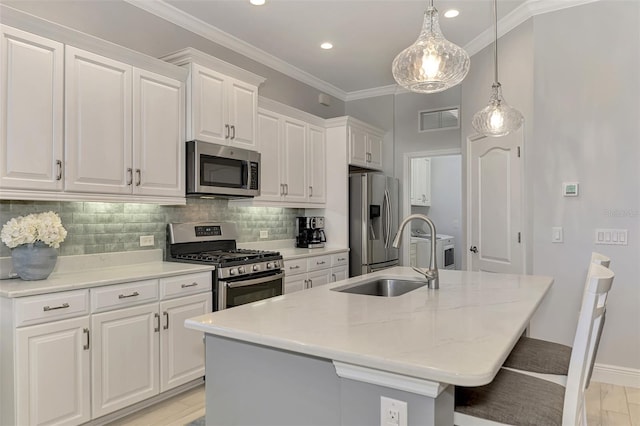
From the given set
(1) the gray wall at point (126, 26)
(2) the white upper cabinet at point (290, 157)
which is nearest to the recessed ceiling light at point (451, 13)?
(2) the white upper cabinet at point (290, 157)

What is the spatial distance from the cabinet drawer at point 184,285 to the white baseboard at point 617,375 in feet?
9.59

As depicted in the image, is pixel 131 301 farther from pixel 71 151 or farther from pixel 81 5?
pixel 81 5

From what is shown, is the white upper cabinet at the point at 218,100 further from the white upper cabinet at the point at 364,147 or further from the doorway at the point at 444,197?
the doorway at the point at 444,197

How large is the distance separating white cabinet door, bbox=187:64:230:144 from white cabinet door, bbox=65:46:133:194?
52 centimetres

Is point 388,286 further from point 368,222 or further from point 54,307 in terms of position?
point 368,222

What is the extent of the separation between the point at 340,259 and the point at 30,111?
3159 millimetres

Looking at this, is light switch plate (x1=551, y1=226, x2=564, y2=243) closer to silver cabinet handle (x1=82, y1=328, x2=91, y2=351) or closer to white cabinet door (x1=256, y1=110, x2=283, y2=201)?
white cabinet door (x1=256, y1=110, x2=283, y2=201)

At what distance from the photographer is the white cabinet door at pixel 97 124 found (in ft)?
8.11

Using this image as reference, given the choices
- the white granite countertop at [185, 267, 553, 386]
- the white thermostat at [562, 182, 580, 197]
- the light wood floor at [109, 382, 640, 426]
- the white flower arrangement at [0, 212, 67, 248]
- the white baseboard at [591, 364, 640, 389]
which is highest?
the white thermostat at [562, 182, 580, 197]

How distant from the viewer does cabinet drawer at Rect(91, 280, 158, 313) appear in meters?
2.35

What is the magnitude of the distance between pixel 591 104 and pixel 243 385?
3254 mm

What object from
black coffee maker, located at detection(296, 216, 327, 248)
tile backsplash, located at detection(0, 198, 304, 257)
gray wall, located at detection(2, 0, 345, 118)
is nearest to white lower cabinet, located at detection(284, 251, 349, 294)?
black coffee maker, located at detection(296, 216, 327, 248)

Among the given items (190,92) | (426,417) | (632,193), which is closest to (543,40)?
(632,193)

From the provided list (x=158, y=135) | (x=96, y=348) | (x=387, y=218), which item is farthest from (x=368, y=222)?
(x=96, y=348)
